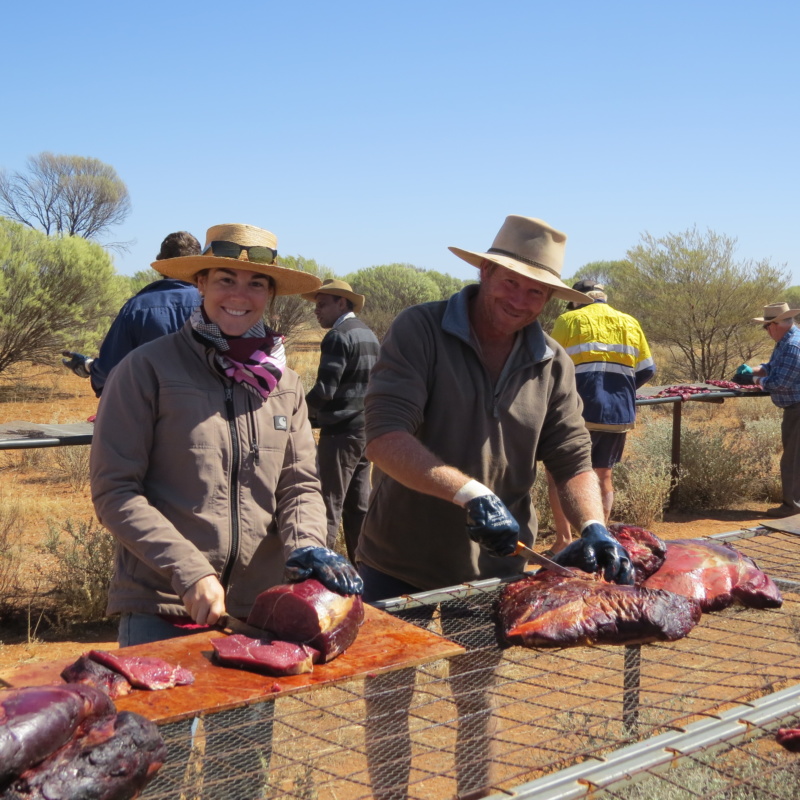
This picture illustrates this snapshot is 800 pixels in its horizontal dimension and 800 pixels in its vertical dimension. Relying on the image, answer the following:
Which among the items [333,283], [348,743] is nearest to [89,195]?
[333,283]

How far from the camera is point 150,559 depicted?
2.53 metres

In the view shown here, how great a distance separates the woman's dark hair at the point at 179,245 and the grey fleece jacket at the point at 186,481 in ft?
8.03

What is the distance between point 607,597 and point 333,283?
434cm

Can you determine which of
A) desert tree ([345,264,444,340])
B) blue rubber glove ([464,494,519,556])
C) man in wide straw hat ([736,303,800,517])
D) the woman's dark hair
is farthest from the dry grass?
desert tree ([345,264,444,340])

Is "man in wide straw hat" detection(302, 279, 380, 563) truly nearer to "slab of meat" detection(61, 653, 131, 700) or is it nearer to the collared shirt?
"slab of meat" detection(61, 653, 131, 700)

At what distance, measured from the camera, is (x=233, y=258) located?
285 cm

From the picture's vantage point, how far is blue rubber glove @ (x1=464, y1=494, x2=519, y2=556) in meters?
2.76

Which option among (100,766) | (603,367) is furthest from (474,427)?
(603,367)

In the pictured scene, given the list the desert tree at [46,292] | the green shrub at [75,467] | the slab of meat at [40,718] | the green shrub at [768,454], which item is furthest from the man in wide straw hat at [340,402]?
the desert tree at [46,292]

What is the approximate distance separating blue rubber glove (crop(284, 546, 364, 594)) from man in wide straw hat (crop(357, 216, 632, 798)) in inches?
19.0

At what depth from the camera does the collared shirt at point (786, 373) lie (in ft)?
29.2

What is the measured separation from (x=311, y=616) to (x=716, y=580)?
5.28 feet

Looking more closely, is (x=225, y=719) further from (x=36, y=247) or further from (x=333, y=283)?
(x=36, y=247)

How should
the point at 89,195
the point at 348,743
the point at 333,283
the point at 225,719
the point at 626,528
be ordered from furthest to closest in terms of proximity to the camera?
the point at 89,195 → the point at 333,283 → the point at 348,743 → the point at 626,528 → the point at 225,719
